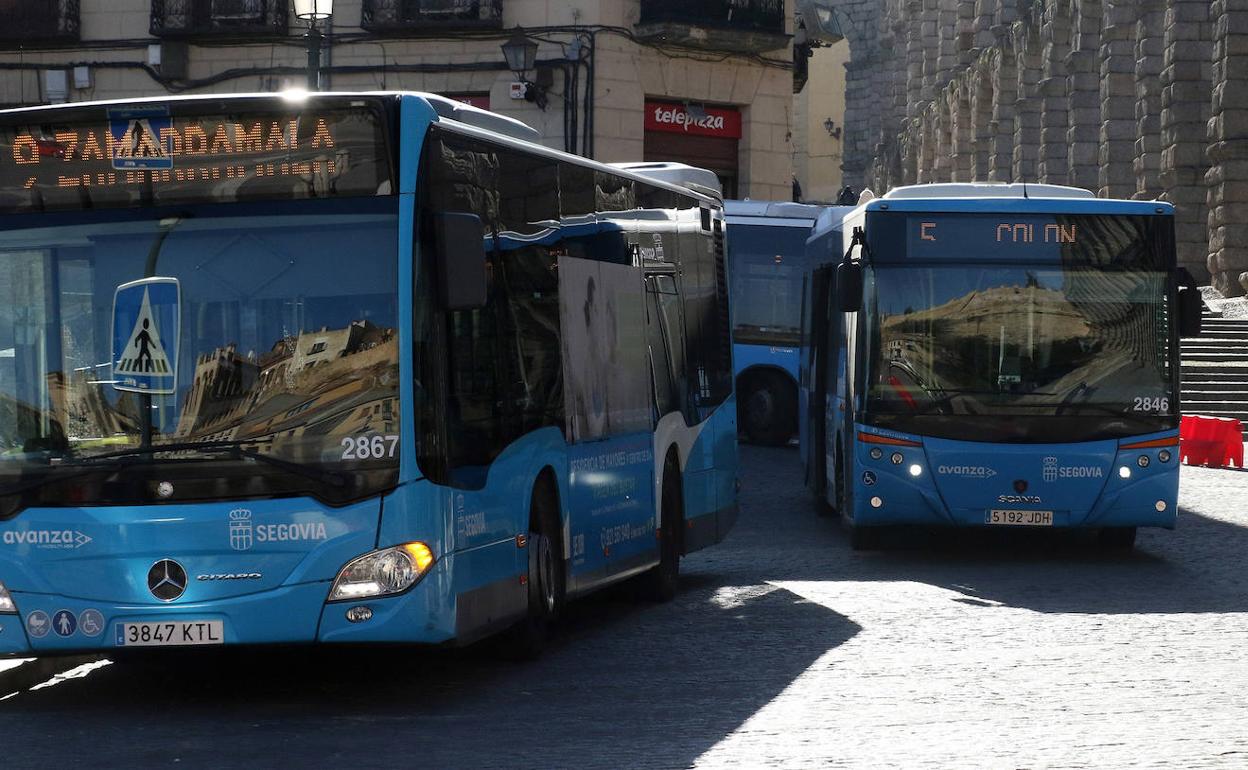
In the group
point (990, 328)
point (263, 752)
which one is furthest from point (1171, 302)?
point (263, 752)

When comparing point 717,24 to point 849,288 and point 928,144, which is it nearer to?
point 849,288

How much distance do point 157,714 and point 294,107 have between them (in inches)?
97.1

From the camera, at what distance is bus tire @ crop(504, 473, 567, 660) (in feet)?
31.8

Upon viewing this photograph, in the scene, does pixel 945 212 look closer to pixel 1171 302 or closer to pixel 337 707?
pixel 1171 302

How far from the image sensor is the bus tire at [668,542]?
12.5 meters

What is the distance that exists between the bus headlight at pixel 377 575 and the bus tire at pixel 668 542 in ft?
14.1

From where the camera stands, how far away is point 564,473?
10.2 m

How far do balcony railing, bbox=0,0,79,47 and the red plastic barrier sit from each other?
16322 mm

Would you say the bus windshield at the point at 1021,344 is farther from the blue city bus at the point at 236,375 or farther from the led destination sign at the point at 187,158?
the led destination sign at the point at 187,158

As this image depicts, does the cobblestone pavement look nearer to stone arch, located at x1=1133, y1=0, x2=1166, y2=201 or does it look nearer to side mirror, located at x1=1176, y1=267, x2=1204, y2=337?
side mirror, located at x1=1176, y1=267, x2=1204, y2=337

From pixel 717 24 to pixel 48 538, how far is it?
73.1 ft

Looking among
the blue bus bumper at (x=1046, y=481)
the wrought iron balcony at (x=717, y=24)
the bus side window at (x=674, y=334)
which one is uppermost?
the wrought iron balcony at (x=717, y=24)

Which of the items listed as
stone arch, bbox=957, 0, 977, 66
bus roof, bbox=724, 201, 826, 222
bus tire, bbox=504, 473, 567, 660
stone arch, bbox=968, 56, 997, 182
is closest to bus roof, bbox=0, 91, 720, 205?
bus tire, bbox=504, 473, 567, 660

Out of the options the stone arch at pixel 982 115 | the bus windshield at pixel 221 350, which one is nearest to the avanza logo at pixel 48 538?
the bus windshield at pixel 221 350
